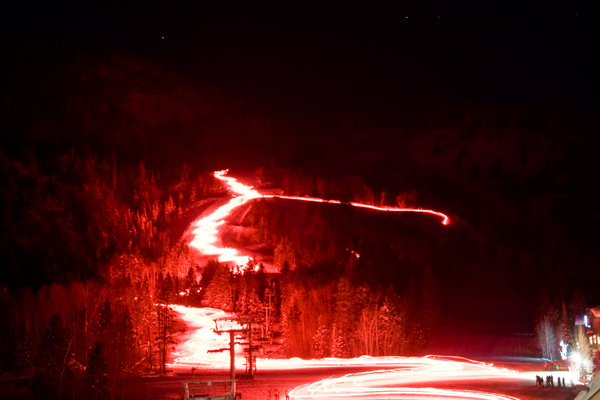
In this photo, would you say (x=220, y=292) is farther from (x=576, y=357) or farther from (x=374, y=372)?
(x=576, y=357)

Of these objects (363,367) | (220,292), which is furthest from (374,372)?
(220,292)

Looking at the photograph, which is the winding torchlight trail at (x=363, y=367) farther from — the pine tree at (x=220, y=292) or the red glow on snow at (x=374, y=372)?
the pine tree at (x=220, y=292)

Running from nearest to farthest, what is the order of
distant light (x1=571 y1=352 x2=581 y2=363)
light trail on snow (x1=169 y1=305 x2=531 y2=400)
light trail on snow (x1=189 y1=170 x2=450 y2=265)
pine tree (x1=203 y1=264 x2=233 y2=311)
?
light trail on snow (x1=169 y1=305 x2=531 y2=400)
distant light (x1=571 y1=352 x2=581 y2=363)
pine tree (x1=203 y1=264 x2=233 y2=311)
light trail on snow (x1=189 y1=170 x2=450 y2=265)

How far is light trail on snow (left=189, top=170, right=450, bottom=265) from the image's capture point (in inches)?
5689

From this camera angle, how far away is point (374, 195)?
178 m

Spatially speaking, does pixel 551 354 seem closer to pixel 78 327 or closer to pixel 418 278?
pixel 418 278

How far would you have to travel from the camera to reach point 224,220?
16162 centimetres

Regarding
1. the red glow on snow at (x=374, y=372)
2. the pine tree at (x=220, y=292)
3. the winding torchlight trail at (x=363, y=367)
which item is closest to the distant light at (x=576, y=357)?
the red glow on snow at (x=374, y=372)

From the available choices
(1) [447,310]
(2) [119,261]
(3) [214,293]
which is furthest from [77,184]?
(1) [447,310]

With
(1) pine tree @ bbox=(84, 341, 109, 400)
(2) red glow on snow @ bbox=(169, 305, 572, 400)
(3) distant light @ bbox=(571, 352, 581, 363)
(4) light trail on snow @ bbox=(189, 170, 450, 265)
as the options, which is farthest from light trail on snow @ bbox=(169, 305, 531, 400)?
(4) light trail on snow @ bbox=(189, 170, 450, 265)

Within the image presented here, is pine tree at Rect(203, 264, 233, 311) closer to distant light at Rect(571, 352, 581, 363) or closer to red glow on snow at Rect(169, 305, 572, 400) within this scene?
red glow on snow at Rect(169, 305, 572, 400)

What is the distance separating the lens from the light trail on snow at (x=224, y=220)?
474 ft

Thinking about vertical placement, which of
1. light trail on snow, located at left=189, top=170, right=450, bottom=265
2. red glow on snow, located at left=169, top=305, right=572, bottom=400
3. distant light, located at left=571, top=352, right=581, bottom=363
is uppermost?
light trail on snow, located at left=189, top=170, right=450, bottom=265

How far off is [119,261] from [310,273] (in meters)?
33.5
